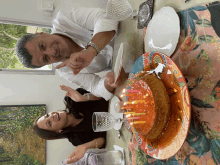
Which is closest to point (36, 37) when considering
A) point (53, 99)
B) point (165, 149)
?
point (165, 149)

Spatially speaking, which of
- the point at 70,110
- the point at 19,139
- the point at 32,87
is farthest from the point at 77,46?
the point at 19,139

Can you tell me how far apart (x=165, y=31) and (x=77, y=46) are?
31.5 inches

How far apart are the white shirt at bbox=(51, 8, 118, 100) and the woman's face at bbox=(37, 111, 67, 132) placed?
42 cm

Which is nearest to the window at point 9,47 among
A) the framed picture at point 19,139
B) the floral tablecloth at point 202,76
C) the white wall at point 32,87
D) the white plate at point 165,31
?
the white wall at point 32,87

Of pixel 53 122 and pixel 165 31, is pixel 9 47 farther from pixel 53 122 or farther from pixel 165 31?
pixel 165 31

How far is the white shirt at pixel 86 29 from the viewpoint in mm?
975

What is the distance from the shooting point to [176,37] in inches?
21.9

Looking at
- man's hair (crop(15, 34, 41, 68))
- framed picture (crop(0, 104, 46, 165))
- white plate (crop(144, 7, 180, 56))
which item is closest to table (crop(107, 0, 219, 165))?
white plate (crop(144, 7, 180, 56))

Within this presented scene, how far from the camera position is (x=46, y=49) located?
3.13 ft

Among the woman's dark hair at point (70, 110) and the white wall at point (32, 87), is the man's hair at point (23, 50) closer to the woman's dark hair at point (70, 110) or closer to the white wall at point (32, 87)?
the woman's dark hair at point (70, 110)

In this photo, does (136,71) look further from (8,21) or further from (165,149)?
(8,21)

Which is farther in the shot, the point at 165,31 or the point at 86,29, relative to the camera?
the point at 86,29

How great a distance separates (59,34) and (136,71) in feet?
2.45

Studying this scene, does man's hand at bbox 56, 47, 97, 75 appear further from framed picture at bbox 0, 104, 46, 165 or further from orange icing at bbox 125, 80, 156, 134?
framed picture at bbox 0, 104, 46, 165
